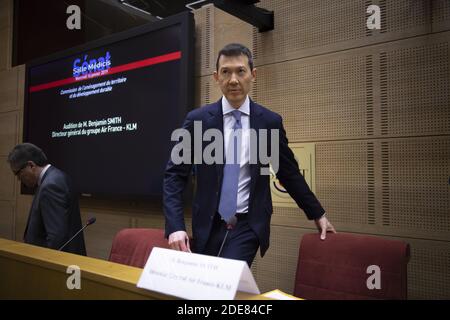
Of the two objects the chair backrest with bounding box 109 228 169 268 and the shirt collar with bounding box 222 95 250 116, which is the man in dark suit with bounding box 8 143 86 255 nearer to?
the chair backrest with bounding box 109 228 169 268

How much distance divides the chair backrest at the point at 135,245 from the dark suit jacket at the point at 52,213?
0.54 metres

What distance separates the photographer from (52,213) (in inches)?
86.6

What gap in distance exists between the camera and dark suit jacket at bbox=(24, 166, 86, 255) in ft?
7.09

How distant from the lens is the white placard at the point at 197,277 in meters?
0.79

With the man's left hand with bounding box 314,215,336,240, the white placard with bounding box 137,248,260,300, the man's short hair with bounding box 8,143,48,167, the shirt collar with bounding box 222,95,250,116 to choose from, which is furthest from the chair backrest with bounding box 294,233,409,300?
the man's short hair with bounding box 8,143,48,167

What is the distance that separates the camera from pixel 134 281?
0.92m

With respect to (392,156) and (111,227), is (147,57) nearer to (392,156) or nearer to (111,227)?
(111,227)

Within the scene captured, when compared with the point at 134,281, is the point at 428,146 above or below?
above

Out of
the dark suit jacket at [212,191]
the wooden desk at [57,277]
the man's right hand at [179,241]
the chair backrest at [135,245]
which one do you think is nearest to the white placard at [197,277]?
the wooden desk at [57,277]

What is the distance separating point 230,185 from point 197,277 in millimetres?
845

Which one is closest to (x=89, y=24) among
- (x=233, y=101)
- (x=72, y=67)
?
(x=72, y=67)

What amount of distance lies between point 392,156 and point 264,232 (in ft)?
2.99

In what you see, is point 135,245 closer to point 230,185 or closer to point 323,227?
point 230,185

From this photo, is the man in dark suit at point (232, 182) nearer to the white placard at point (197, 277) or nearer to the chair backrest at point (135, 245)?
the chair backrest at point (135, 245)
